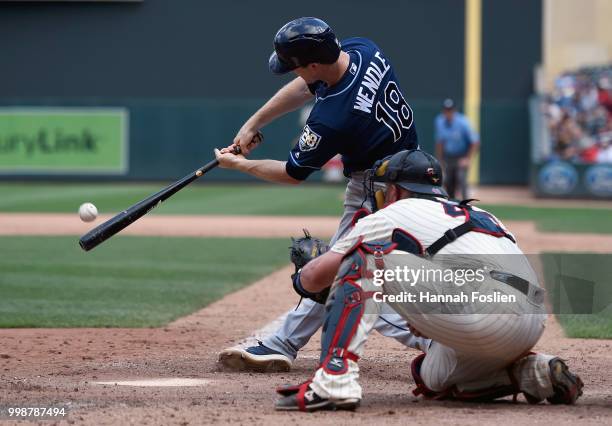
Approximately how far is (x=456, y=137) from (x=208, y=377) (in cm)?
1402

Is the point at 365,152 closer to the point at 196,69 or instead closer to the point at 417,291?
the point at 417,291

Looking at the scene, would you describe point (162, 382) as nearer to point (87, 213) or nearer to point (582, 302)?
point (87, 213)

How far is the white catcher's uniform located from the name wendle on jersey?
3.07 ft

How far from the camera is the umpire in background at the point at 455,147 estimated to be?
1881 centimetres

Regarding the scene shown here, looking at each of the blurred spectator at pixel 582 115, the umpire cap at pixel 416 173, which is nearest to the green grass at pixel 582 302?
the umpire cap at pixel 416 173

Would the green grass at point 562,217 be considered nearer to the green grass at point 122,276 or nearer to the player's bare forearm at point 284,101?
the green grass at point 122,276

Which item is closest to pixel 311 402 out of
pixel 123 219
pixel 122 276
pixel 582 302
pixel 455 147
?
pixel 123 219

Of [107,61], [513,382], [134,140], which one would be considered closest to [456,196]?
[134,140]

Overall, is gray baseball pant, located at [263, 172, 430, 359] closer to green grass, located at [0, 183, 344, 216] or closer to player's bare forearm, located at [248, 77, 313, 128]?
player's bare forearm, located at [248, 77, 313, 128]

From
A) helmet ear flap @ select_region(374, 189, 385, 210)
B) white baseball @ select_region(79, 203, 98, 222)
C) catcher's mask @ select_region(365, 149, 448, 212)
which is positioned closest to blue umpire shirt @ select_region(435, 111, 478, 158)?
white baseball @ select_region(79, 203, 98, 222)

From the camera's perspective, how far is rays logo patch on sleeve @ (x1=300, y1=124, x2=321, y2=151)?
512 centimetres

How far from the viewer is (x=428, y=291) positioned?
4.28 meters

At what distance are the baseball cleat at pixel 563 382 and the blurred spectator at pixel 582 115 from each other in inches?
727

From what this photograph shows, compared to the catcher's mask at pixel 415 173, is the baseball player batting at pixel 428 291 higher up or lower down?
lower down
